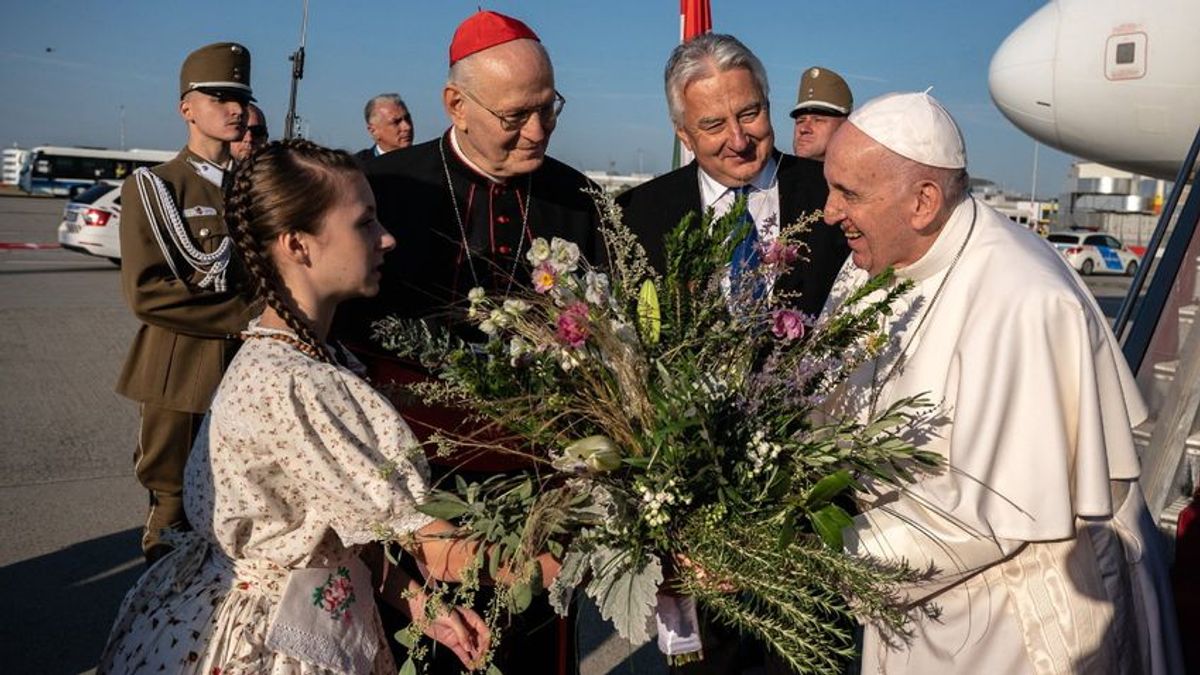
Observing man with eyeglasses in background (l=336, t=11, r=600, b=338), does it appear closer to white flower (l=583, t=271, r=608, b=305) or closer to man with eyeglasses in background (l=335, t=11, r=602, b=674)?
man with eyeglasses in background (l=335, t=11, r=602, b=674)

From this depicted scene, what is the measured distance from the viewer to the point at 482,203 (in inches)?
121

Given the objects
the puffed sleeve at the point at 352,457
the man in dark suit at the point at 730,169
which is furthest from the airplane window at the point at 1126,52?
the puffed sleeve at the point at 352,457

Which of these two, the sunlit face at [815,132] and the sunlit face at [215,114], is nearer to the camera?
the sunlit face at [215,114]

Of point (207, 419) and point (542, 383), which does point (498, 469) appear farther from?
point (207, 419)

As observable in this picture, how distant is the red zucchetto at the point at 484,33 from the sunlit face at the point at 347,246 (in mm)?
757

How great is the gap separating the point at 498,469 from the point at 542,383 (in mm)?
477

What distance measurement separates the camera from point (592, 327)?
2.02m

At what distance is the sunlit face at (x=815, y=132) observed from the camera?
585 centimetres

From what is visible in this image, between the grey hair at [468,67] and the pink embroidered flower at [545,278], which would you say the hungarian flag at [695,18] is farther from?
the pink embroidered flower at [545,278]

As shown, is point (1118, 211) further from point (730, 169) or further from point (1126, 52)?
point (730, 169)

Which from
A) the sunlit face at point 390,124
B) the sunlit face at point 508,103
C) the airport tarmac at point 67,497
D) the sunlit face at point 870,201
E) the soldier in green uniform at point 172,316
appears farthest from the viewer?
the sunlit face at point 390,124

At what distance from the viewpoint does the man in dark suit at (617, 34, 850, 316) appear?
3238 mm

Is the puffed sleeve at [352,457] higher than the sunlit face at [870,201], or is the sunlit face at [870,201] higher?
the sunlit face at [870,201]

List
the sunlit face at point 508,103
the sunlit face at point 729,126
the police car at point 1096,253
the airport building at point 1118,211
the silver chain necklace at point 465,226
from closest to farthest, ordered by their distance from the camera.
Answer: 1. the sunlit face at point 508,103
2. the silver chain necklace at point 465,226
3. the sunlit face at point 729,126
4. the police car at point 1096,253
5. the airport building at point 1118,211
